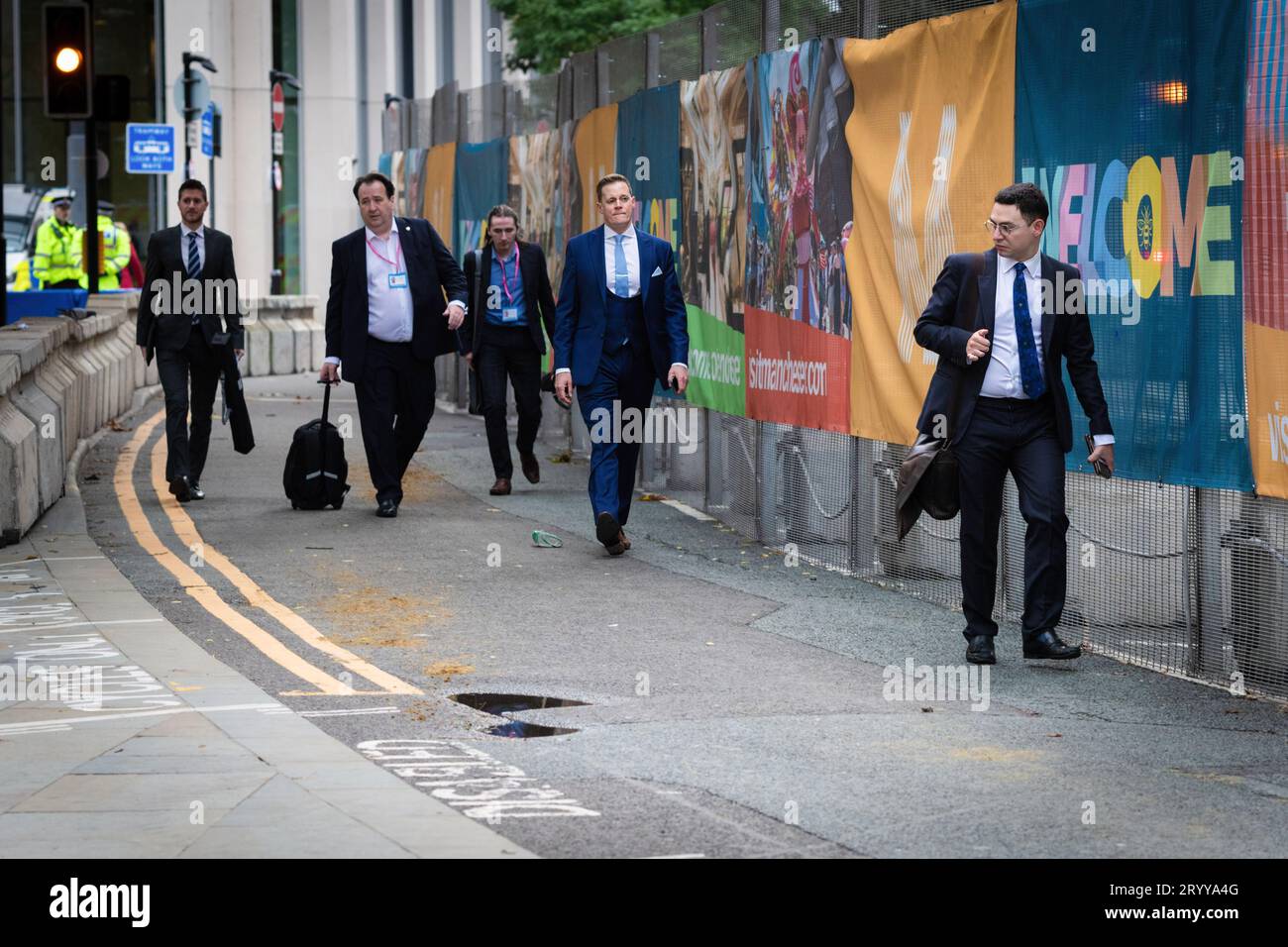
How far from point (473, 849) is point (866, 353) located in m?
5.80

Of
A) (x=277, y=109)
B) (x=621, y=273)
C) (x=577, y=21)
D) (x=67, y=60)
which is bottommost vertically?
(x=621, y=273)

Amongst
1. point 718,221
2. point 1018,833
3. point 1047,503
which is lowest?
point 1018,833

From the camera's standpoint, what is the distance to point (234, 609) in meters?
10.2

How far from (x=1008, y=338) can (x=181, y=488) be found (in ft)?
23.3

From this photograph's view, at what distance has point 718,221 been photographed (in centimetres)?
1370

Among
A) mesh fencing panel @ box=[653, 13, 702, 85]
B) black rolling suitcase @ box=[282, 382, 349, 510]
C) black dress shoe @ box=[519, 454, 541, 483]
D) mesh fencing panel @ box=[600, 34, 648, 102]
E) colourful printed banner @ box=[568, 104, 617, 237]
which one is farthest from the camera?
colourful printed banner @ box=[568, 104, 617, 237]

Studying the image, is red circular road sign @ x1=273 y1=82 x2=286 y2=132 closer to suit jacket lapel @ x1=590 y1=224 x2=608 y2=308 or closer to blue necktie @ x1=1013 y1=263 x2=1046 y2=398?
suit jacket lapel @ x1=590 y1=224 x2=608 y2=308

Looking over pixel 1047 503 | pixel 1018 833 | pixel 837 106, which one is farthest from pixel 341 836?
pixel 837 106

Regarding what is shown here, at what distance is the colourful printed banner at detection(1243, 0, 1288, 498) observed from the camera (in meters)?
7.78

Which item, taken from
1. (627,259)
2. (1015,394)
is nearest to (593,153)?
(627,259)

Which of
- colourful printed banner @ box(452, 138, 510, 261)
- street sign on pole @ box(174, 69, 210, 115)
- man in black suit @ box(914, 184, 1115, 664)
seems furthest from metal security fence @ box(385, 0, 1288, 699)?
street sign on pole @ box(174, 69, 210, 115)

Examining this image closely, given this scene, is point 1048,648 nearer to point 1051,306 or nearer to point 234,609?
point 1051,306
